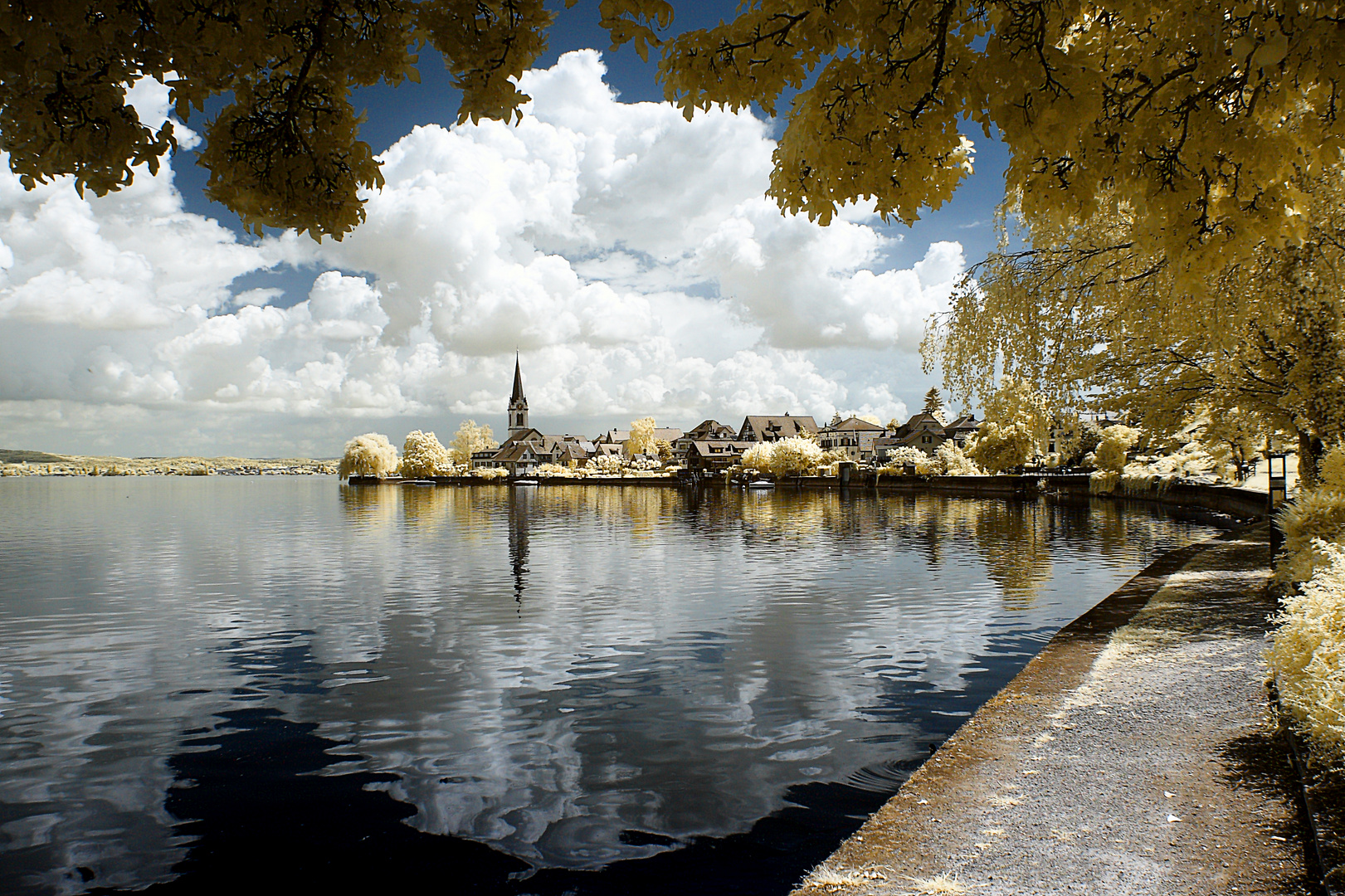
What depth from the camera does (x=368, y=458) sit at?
435ft

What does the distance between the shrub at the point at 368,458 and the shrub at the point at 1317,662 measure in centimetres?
13926

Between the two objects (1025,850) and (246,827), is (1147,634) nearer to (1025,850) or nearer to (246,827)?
(1025,850)

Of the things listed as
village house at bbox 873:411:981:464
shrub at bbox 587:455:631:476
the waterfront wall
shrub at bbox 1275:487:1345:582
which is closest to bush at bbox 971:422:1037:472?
the waterfront wall

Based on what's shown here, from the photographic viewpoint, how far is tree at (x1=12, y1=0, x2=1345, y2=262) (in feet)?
13.2

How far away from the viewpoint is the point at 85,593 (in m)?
19.6

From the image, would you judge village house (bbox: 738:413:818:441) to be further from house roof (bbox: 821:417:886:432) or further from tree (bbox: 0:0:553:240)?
tree (bbox: 0:0:553:240)

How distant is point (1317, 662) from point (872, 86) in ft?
15.6

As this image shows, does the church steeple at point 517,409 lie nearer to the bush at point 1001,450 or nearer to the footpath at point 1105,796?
the bush at point 1001,450

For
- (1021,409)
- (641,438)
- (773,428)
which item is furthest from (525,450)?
(1021,409)

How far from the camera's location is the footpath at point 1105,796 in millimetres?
3953

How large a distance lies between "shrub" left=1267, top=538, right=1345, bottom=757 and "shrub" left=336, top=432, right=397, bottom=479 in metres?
139

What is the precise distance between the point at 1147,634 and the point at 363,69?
9761mm

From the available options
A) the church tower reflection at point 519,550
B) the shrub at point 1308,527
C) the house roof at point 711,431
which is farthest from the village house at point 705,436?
the shrub at point 1308,527

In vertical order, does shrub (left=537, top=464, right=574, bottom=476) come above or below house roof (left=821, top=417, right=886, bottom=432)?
below
